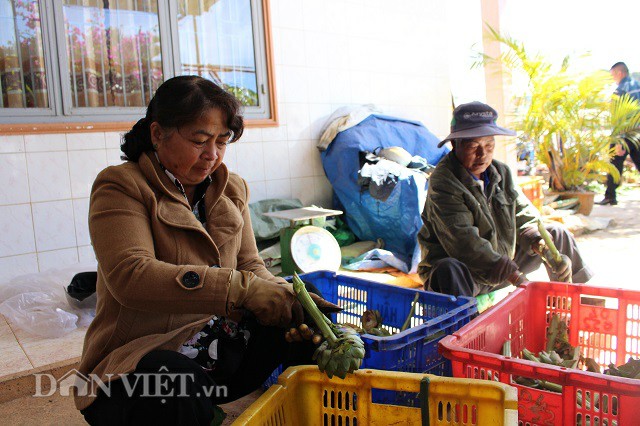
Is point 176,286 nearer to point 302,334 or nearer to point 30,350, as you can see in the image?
point 302,334

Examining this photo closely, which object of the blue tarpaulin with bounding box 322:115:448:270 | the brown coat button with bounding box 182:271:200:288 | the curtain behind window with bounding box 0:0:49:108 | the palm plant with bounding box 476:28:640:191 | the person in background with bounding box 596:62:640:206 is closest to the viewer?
the brown coat button with bounding box 182:271:200:288

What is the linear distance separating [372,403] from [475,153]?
169cm

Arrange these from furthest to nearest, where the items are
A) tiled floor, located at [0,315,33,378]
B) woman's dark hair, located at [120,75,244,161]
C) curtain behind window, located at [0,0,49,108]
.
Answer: curtain behind window, located at [0,0,49,108] < tiled floor, located at [0,315,33,378] < woman's dark hair, located at [120,75,244,161]

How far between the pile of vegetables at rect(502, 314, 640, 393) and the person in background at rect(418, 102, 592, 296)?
1.40 feet

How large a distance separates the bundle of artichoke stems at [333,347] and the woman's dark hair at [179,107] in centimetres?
59

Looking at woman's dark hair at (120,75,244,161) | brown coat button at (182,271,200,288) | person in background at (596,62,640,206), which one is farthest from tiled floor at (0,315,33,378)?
person in background at (596,62,640,206)

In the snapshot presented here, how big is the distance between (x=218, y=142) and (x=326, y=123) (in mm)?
4270

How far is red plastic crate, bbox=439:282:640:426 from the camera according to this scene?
4.88 ft

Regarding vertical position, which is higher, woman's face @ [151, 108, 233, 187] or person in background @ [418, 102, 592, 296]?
woman's face @ [151, 108, 233, 187]

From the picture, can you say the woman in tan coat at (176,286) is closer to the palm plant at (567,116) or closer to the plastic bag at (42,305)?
the plastic bag at (42,305)

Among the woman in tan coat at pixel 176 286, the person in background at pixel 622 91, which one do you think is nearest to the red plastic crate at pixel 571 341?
the woman in tan coat at pixel 176 286

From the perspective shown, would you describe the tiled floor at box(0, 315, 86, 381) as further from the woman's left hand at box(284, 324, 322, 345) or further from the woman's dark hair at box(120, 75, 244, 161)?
the woman's left hand at box(284, 324, 322, 345)

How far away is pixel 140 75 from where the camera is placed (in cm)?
479

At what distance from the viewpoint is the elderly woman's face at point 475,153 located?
2863mm
